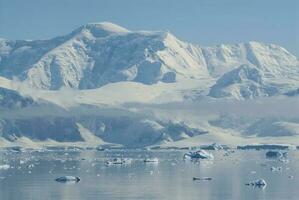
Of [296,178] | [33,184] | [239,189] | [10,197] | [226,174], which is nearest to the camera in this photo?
[10,197]

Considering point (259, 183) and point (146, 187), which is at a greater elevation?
point (259, 183)

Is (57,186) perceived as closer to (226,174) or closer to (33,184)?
(33,184)

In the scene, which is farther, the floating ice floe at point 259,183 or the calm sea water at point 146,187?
the floating ice floe at point 259,183

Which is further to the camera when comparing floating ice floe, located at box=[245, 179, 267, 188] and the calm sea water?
floating ice floe, located at box=[245, 179, 267, 188]

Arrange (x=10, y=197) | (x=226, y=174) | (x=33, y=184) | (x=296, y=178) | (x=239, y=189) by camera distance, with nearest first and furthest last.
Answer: (x=10, y=197) < (x=239, y=189) < (x=33, y=184) < (x=296, y=178) < (x=226, y=174)

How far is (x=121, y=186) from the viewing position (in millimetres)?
165625

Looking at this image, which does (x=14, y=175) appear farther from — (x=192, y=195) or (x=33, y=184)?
(x=192, y=195)

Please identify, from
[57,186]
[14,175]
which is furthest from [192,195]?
[14,175]

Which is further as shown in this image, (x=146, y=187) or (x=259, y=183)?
(x=259, y=183)

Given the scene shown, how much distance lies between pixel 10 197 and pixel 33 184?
81.6 ft

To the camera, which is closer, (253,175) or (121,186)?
(121,186)

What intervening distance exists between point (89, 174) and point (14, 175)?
16.1 m

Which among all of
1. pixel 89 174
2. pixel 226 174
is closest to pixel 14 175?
pixel 89 174

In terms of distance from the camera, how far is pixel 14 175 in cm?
19438
